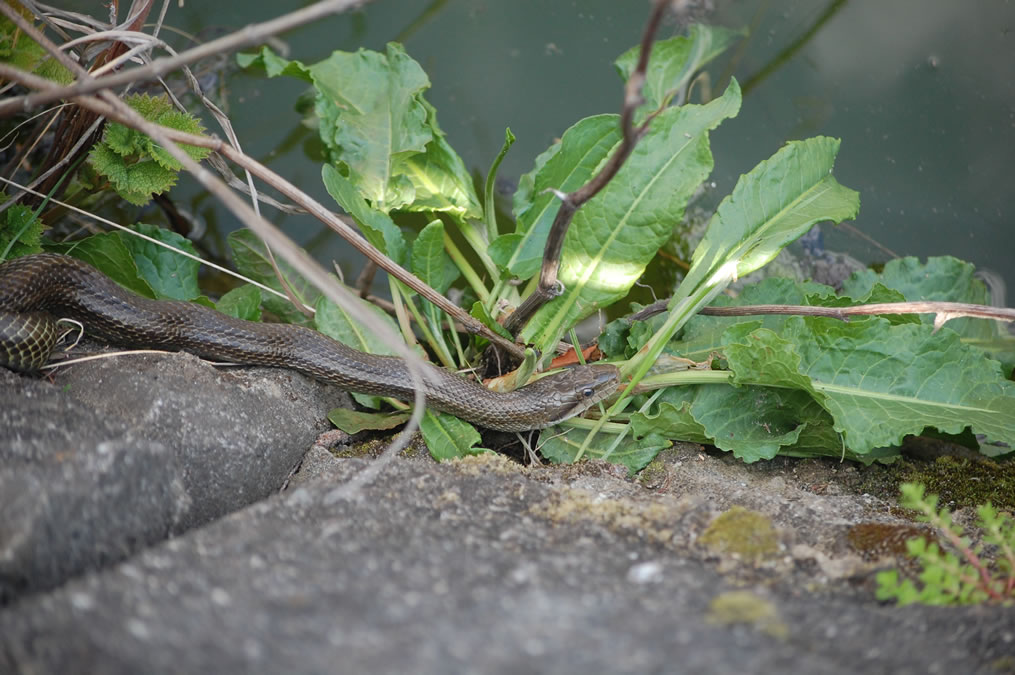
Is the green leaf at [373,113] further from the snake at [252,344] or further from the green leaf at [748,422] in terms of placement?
the green leaf at [748,422]

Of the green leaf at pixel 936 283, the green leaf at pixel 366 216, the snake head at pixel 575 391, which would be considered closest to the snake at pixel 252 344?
the snake head at pixel 575 391

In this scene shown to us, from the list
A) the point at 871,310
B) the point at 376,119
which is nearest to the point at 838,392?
the point at 871,310

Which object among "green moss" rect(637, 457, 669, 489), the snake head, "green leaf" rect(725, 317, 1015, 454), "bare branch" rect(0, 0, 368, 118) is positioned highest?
"bare branch" rect(0, 0, 368, 118)

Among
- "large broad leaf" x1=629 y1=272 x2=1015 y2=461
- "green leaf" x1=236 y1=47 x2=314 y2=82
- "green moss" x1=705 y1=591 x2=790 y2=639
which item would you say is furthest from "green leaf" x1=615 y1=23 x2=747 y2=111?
A: "green moss" x1=705 y1=591 x2=790 y2=639

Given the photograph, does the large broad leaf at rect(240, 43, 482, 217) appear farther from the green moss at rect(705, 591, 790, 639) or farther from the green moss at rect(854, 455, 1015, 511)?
the green moss at rect(705, 591, 790, 639)

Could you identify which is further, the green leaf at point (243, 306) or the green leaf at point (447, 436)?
the green leaf at point (243, 306)

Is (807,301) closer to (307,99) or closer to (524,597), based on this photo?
(524,597)
